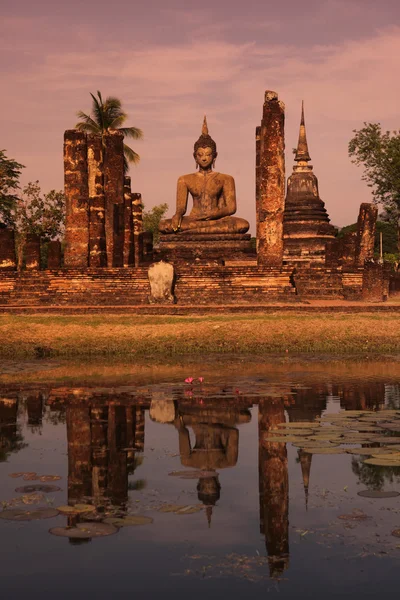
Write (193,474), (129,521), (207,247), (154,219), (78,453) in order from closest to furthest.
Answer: (129,521) < (193,474) < (78,453) < (207,247) < (154,219)

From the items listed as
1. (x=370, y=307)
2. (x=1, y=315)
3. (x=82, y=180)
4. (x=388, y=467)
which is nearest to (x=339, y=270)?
(x=370, y=307)

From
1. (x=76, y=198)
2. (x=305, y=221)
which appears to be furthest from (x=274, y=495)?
(x=305, y=221)

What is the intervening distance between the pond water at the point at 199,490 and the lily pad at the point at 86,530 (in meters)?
0.02

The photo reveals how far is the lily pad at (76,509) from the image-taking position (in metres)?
5.17

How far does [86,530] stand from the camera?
4816 millimetres

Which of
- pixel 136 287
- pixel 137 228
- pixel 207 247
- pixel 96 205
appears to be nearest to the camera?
pixel 136 287

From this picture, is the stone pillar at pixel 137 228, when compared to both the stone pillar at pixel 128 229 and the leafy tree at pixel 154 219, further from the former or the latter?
the leafy tree at pixel 154 219

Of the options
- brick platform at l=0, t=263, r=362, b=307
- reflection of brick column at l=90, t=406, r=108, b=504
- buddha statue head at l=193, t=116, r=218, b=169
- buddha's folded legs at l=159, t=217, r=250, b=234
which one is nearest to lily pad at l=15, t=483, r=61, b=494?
reflection of brick column at l=90, t=406, r=108, b=504

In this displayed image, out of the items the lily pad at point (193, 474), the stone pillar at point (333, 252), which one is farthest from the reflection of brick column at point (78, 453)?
the stone pillar at point (333, 252)

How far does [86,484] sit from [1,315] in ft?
38.3

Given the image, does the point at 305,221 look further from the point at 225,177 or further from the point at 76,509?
the point at 76,509

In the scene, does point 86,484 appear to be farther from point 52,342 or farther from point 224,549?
point 52,342

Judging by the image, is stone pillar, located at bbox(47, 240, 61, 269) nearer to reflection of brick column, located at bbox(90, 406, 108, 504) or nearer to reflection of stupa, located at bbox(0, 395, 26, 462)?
reflection of stupa, located at bbox(0, 395, 26, 462)

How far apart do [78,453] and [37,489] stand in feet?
3.68
